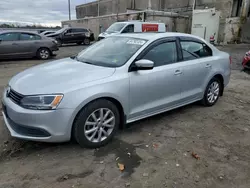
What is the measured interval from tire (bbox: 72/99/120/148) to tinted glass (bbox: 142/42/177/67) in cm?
105

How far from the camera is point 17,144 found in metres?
3.16

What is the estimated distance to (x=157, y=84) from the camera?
11.7 ft

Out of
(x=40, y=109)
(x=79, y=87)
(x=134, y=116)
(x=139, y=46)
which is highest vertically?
(x=139, y=46)

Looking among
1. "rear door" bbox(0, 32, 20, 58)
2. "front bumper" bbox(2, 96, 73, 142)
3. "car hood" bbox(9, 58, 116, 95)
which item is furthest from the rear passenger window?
"rear door" bbox(0, 32, 20, 58)

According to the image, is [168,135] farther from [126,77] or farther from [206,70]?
[206,70]

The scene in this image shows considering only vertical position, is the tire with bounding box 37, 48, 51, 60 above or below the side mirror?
below

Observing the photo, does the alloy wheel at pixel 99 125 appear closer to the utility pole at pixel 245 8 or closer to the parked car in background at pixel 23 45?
the parked car in background at pixel 23 45

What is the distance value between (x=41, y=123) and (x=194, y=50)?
310 centimetres

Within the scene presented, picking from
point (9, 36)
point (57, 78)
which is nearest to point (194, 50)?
point (57, 78)

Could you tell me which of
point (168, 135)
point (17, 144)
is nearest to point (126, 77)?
point (168, 135)

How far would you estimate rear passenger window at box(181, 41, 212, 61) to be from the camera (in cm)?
411

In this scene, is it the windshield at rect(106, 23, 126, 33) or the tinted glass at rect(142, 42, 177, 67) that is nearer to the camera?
the tinted glass at rect(142, 42, 177, 67)

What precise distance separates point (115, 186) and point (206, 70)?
300 cm

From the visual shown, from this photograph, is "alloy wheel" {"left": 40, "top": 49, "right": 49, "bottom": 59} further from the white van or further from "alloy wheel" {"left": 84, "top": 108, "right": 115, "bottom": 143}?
"alloy wheel" {"left": 84, "top": 108, "right": 115, "bottom": 143}
